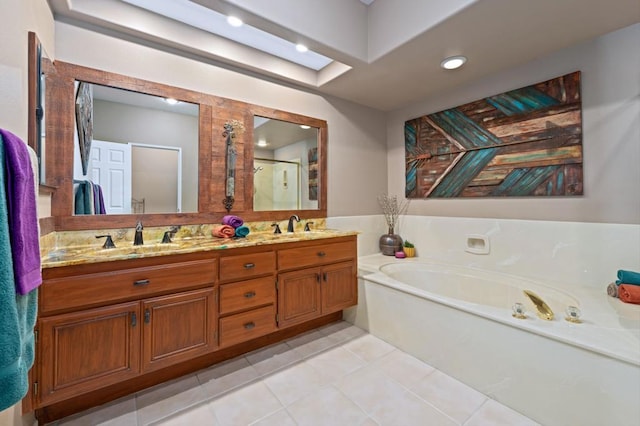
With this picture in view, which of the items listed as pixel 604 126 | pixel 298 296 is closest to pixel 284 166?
pixel 298 296

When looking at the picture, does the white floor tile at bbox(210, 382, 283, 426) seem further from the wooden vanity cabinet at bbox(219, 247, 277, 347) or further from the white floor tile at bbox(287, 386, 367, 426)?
the wooden vanity cabinet at bbox(219, 247, 277, 347)

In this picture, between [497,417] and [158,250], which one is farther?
[158,250]

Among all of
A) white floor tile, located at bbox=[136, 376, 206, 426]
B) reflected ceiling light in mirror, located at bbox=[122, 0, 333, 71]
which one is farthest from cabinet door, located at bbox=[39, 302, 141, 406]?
reflected ceiling light in mirror, located at bbox=[122, 0, 333, 71]

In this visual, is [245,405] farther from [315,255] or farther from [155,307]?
[315,255]

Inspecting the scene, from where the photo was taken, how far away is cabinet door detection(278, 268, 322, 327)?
204 cm

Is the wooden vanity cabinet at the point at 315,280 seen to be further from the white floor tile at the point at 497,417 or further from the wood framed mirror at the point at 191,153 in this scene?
the white floor tile at the point at 497,417

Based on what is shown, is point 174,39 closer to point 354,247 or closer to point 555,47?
point 354,247

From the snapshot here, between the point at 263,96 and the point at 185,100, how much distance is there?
0.69 meters

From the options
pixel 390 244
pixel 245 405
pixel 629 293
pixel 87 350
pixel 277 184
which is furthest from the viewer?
pixel 390 244

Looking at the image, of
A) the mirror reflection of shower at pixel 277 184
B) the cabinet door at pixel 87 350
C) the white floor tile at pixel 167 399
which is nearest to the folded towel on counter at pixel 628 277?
the mirror reflection of shower at pixel 277 184

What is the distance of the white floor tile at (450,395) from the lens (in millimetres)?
1514

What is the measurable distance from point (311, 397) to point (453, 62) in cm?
272

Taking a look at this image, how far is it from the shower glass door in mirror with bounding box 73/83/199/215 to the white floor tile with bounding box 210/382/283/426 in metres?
1.33

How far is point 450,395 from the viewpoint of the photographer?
64.6 inches
